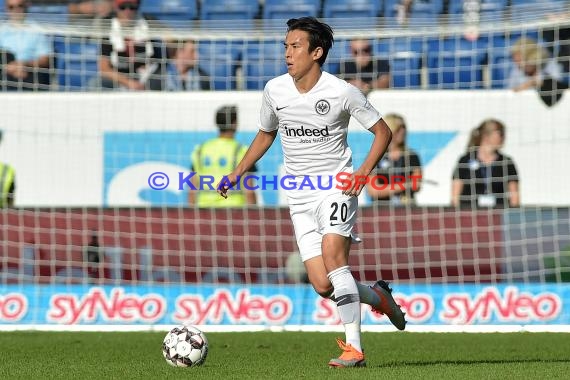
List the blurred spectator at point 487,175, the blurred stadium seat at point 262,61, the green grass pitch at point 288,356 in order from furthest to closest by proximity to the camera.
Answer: the blurred stadium seat at point 262,61 < the blurred spectator at point 487,175 < the green grass pitch at point 288,356

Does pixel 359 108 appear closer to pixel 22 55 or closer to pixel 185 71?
pixel 185 71

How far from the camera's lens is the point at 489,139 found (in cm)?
1353

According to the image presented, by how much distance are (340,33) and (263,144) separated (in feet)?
20.7

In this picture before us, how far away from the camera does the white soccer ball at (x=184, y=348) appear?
24.0 feet

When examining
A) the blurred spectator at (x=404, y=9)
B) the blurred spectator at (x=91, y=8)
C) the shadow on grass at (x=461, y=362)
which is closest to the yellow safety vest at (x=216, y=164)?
the blurred spectator at (x=91, y=8)

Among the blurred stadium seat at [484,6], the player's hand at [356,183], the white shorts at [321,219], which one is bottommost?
the white shorts at [321,219]

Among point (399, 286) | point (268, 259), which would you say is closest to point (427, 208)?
point (399, 286)

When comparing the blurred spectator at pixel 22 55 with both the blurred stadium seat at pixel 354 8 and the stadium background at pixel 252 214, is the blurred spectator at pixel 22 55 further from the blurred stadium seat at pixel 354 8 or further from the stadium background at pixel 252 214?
the blurred stadium seat at pixel 354 8

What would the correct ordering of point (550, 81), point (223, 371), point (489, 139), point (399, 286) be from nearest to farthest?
point (223, 371)
point (399, 286)
point (489, 139)
point (550, 81)

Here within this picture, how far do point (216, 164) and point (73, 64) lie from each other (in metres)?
3.48

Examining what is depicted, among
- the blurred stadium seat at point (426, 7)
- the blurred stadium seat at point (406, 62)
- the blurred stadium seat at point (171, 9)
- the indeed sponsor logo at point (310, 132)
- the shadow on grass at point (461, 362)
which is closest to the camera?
the indeed sponsor logo at point (310, 132)

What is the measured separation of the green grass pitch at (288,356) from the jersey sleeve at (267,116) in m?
1.52

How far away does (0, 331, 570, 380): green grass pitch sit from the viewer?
22.3 ft

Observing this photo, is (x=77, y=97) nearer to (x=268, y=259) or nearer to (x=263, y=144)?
(x=268, y=259)
